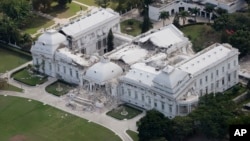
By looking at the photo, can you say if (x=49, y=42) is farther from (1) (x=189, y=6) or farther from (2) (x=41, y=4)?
(1) (x=189, y=6)

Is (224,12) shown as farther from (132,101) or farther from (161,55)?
(132,101)

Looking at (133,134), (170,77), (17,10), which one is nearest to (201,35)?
(170,77)

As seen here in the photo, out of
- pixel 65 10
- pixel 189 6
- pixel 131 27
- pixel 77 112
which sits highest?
pixel 189 6

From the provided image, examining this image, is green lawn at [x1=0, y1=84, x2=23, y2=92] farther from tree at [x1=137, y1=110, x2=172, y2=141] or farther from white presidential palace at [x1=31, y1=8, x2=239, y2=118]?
tree at [x1=137, y1=110, x2=172, y2=141]

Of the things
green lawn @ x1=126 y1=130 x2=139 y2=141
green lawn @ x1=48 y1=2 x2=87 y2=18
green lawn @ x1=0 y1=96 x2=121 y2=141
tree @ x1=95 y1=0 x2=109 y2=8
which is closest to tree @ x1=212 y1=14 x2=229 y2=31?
tree @ x1=95 y1=0 x2=109 y2=8

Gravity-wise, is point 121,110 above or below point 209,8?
below

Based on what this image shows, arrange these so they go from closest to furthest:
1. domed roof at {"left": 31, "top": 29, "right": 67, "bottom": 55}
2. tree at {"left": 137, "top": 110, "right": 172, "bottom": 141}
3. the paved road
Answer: tree at {"left": 137, "top": 110, "right": 172, "bottom": 141}
the paved road
domed roof at {"left": 31, "top": 29, "right": 67, "bottom": 55}

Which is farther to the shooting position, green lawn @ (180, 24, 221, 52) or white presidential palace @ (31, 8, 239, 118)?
green lawn @ (180, 24, 221, 52)
